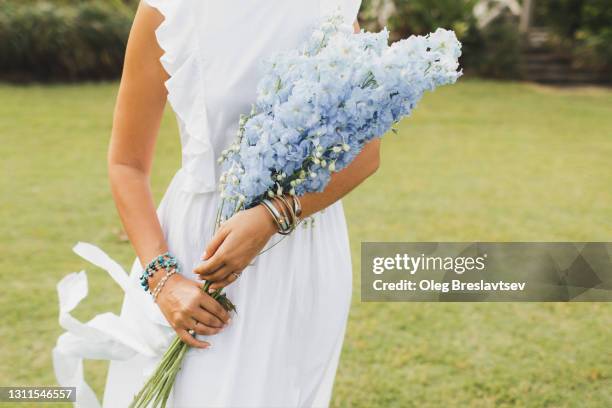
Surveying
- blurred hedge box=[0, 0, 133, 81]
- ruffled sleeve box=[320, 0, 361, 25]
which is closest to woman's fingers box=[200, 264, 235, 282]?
ruffled sleeve box=[320, 0, 361, 25]

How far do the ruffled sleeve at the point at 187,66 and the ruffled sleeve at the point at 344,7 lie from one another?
277mm

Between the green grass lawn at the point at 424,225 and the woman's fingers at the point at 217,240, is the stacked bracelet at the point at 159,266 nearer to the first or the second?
the woman's fingers at the point at 217,240

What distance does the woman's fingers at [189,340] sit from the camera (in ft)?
5.36

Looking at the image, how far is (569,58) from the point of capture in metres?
15.1

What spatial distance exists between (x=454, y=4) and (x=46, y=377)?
1272 centimetres

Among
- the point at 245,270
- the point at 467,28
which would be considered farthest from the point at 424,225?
the point at 467,28

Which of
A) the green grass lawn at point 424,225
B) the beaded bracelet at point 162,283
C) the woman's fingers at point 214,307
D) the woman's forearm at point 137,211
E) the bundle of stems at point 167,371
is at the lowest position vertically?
the bundle of stems at point 167,371

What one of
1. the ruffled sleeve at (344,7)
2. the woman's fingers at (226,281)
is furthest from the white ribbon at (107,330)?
the ruffled sleeve at (344,7)

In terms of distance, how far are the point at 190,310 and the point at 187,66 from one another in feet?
1.82

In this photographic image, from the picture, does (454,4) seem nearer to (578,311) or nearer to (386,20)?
(386,20)

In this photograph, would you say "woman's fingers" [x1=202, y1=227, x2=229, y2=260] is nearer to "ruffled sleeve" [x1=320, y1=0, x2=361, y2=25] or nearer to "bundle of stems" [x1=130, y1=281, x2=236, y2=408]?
"bundle of stems" [x1=130, y1=281, x2=236, y2=408]

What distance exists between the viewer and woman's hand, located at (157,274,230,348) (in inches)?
63.1

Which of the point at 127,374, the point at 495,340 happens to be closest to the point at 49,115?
the point at 495,340

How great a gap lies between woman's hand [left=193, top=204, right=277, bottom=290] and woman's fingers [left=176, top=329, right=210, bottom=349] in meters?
0.21
